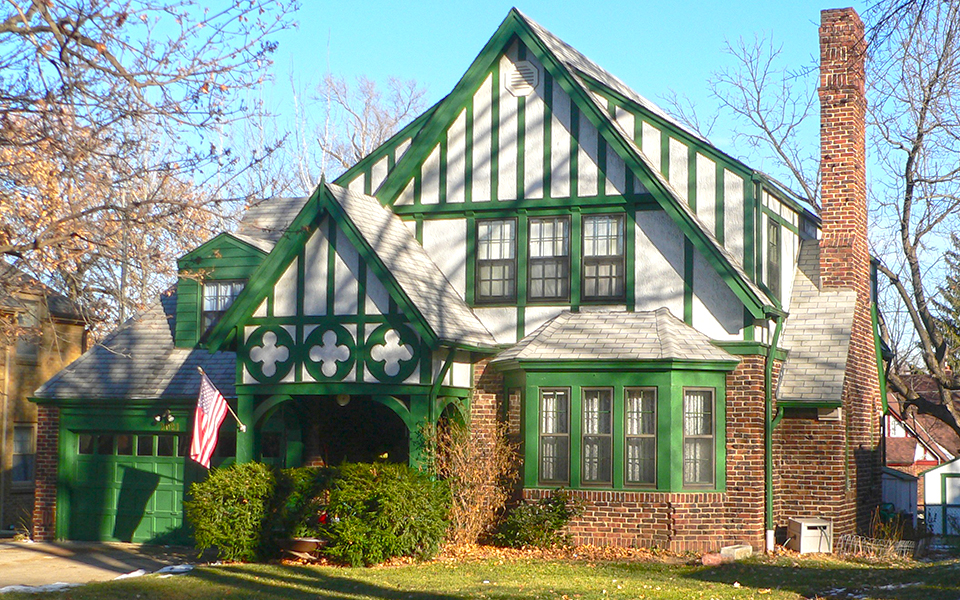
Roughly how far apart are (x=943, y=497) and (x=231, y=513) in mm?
18692

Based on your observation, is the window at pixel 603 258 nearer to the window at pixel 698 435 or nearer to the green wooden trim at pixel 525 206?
the green wooden trim at pixel 525 206

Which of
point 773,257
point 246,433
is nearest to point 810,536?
point 773,257

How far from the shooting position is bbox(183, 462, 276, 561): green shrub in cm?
1634

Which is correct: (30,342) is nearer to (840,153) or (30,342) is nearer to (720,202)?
(720,202)

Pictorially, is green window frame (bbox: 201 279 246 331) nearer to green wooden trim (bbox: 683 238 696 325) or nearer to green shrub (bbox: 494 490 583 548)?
green shrub (bbox: 494 490 583 548)

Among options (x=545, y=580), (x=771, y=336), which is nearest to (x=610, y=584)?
(x=545, y=580)

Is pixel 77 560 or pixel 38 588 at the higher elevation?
pixel 38 588

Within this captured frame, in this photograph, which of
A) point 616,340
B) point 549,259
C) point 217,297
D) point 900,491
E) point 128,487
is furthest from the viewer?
point 217,297

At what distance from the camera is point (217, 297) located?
Result: 21.8 m

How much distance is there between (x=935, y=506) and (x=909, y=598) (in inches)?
656

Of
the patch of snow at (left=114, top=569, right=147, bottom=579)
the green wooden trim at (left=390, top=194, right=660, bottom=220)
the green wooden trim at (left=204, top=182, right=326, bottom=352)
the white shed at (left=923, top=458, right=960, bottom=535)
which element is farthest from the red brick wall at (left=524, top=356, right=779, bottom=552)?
the white shed at (left=923, top=458, right=960, bottom=535)

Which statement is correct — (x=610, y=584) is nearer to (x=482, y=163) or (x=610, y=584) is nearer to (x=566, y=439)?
(x=566, y=439)

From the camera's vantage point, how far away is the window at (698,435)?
56.4 feet

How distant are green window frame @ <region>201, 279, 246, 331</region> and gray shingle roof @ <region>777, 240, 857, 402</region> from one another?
10587 millimetres
